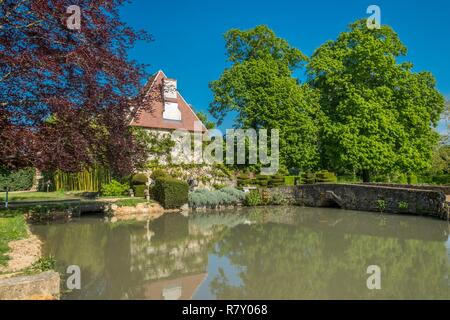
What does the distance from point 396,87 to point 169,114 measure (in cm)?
1485

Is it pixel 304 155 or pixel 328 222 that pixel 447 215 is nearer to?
pixel 328 222

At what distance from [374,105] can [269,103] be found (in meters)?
6.37

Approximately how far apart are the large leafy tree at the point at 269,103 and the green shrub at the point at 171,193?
26.5ft

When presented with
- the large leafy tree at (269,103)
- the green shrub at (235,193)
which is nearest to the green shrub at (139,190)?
the green shrub at (235,193)

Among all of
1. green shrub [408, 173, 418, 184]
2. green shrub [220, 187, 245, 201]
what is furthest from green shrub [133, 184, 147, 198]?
green shrub [408, 173, 418, 184]

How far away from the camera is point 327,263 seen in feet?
23.3

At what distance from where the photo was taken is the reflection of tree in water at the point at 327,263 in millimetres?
5391

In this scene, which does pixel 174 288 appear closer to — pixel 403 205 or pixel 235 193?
pixel 403 205

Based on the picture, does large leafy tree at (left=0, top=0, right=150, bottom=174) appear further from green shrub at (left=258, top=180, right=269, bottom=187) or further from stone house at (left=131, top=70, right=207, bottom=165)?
green shrub at (left=258, top=180, right=269, bottom=187)

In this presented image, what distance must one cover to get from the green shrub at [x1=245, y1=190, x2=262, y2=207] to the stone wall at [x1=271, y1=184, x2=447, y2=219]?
52.4 inches

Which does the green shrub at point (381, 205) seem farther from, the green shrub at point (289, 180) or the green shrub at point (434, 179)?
the green shrub at point (434, 179)

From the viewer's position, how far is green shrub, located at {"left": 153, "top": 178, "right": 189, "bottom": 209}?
52.9 ft

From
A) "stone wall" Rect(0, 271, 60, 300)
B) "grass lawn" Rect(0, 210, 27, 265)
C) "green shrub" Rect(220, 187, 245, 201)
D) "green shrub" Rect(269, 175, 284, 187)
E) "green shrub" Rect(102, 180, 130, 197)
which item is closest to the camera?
"stone wall" Rect(0, 271, 60, 300)

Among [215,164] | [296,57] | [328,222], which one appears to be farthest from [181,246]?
[296,57]
